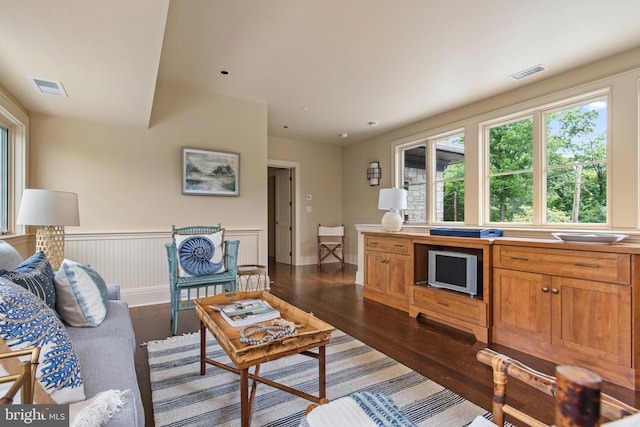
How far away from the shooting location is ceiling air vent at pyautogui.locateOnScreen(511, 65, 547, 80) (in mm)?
3230

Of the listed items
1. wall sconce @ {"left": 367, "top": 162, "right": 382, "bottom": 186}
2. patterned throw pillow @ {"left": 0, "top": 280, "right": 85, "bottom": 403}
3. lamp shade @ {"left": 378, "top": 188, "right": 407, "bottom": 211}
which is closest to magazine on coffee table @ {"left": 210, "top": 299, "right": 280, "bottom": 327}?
patterned throw pillow @ {"left": 0, "top": 280, "right": 85, "bottom": 403}

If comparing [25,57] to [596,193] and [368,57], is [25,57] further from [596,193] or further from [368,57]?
[596,193]

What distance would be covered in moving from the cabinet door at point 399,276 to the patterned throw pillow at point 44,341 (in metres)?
2.91

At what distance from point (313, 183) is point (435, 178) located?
101 inches

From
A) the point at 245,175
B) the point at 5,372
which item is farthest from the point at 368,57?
the point at 5,372

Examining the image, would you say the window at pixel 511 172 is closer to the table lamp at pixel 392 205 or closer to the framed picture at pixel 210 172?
the table lamp at pixel 392 205

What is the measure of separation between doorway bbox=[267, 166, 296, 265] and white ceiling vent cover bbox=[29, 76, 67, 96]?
4172 millimetres

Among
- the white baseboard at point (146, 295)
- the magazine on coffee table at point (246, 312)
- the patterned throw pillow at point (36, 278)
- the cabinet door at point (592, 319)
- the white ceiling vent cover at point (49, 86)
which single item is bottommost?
the white baseboard at point (146, 295)

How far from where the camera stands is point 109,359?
128 centimetres

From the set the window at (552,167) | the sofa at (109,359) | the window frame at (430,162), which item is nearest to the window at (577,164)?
the window at (552,167)

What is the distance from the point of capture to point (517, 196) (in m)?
3.89

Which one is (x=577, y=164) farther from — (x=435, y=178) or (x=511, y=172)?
(x=435, y=178)

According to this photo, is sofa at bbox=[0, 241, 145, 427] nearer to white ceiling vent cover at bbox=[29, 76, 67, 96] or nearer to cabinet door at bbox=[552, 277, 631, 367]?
white ceiling vent cover at bbox=[29, 76, 67, 96]

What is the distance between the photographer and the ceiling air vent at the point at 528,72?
3230 mm
